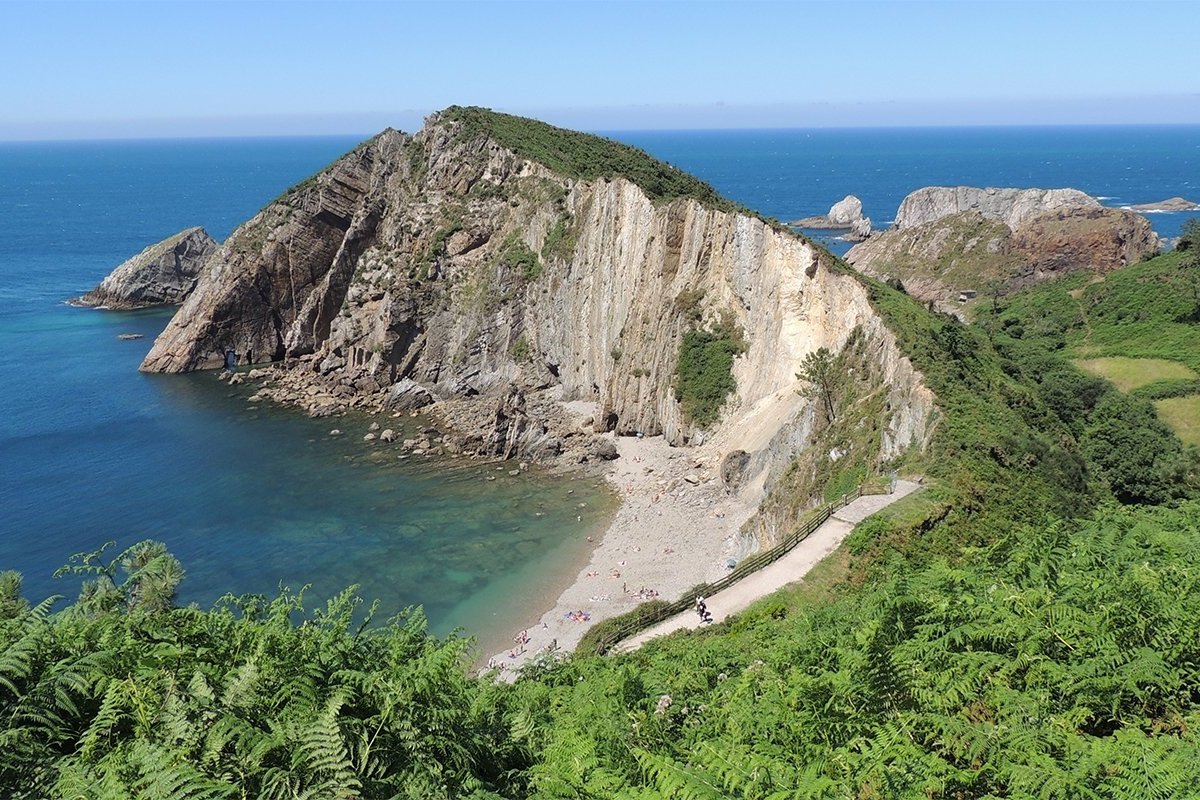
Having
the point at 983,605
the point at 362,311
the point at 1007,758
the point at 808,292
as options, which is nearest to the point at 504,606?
the point at 808,292

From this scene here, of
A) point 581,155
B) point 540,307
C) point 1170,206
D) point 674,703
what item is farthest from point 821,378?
point 1170,206

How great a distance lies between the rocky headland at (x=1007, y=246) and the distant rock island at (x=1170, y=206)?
6864 centimetres

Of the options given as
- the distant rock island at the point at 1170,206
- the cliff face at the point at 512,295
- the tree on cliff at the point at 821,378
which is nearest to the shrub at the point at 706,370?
the cliff face at the point at 512,295

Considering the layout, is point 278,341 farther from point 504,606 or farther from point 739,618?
point 739,618

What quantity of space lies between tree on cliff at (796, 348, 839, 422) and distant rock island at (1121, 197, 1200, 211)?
145 m

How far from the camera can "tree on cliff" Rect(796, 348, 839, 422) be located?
125ft

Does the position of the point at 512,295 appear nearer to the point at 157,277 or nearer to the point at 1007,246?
the point at 1007,246

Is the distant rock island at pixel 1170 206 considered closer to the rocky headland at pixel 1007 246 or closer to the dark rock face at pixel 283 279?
the rocky headland at pixel 1007 246

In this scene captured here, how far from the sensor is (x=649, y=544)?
1610 inches

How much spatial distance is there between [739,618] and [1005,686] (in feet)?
39.0

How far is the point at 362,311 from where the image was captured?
71125 millimetres

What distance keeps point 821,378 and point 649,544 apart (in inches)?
471

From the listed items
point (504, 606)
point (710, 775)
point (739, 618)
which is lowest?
point (504, 606)

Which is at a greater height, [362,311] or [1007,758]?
[1007,758]
